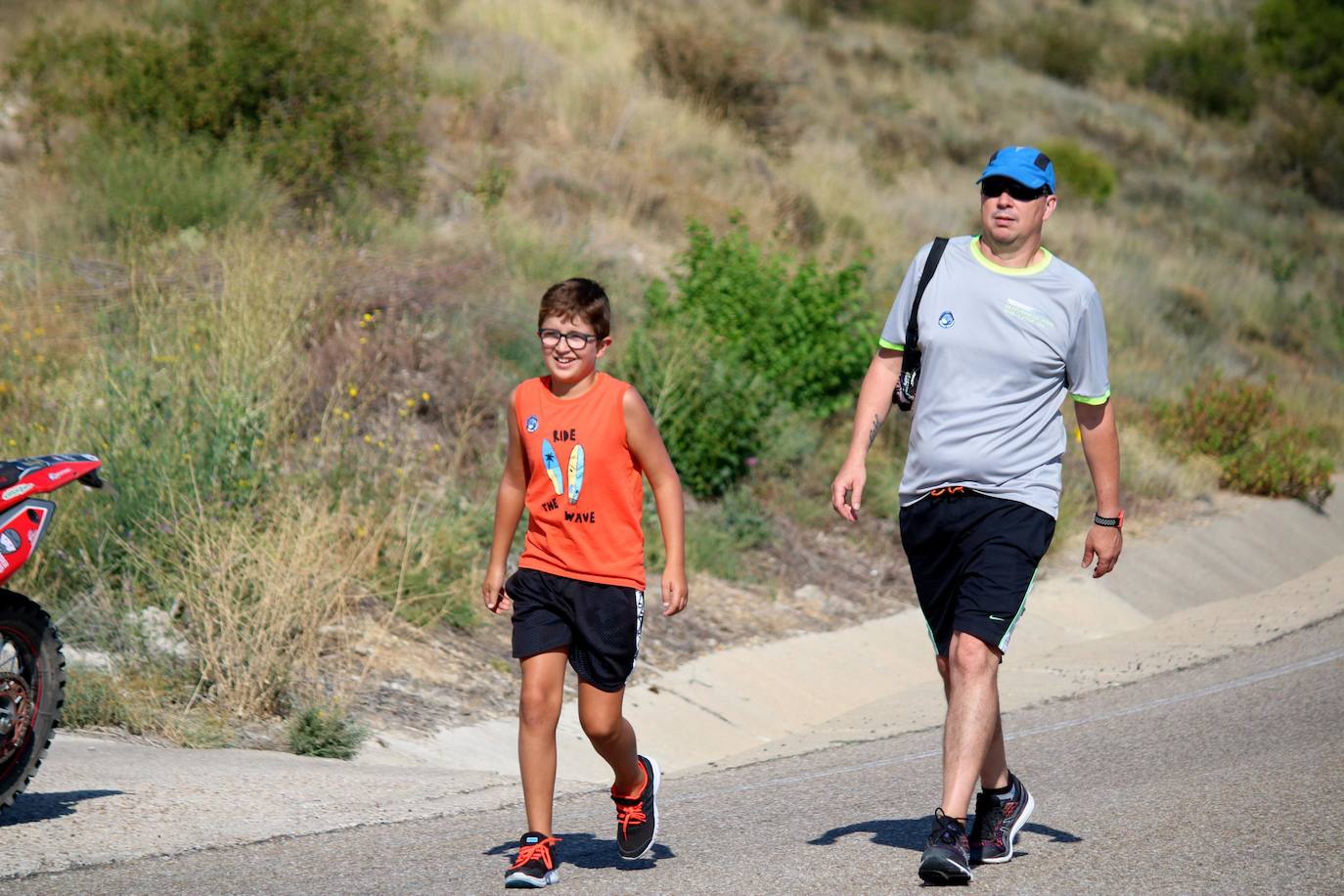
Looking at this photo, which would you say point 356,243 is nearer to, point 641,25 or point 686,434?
point 686,434

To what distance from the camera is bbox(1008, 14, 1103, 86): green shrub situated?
163 feet

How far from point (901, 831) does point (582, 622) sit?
5.65 ft

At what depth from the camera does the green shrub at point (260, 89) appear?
14578 mm

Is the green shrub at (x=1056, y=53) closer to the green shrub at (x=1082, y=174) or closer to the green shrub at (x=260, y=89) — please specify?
the green shrub at (x=1082, y=174)

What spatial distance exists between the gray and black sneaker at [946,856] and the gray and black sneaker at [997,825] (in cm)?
37

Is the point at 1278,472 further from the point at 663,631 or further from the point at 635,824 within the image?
the point at 635,824

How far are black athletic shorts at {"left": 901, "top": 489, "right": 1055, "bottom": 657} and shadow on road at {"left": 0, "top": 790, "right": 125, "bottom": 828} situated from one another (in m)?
3.13

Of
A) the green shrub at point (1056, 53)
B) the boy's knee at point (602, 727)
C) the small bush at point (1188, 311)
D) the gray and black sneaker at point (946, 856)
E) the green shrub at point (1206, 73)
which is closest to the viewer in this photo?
the gray and black sneaker at point (946, 856)

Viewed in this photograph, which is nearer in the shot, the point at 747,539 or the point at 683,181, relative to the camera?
the point at 747,539

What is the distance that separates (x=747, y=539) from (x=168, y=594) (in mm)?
5291

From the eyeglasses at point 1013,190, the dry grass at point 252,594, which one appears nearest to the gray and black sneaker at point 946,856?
the eyeglasses at point 1013,190

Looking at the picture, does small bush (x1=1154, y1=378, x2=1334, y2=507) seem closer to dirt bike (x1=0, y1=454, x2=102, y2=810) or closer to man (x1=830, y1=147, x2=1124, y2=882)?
man (x1=830, y1=147, x2=1124, y2=882)

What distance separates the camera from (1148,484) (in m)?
15.6

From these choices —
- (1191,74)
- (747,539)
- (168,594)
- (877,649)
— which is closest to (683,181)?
(747,539)
